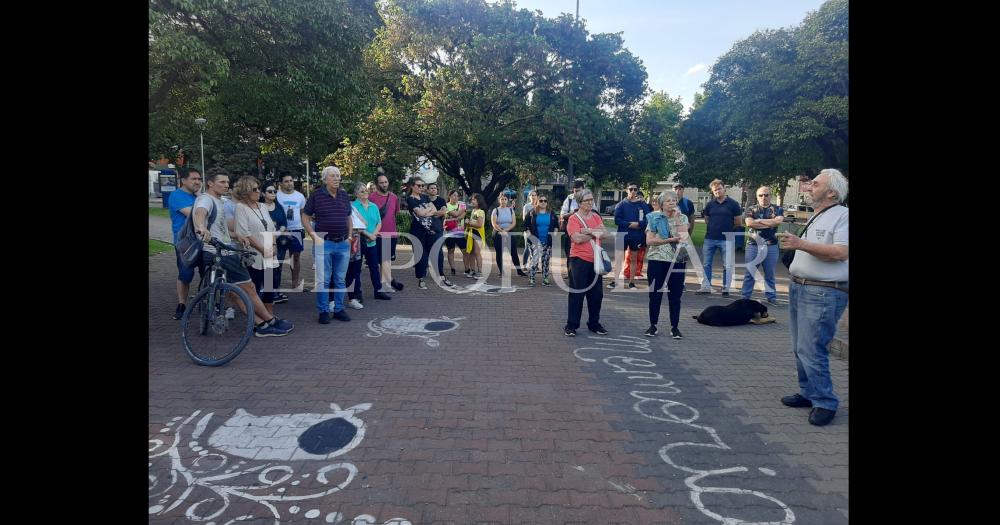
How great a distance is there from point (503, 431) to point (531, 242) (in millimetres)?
7882

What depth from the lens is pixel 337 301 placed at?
25.1 feet

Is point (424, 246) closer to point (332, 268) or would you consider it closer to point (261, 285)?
point (332, 268)

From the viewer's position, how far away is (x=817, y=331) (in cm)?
421

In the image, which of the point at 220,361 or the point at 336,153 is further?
the point at 336,153

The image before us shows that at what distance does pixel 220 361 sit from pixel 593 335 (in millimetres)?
4177

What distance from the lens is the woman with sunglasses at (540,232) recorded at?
11.1 metres

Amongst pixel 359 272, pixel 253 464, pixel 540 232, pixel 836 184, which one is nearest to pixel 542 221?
pixel 540 232

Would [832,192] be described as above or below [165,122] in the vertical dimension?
below

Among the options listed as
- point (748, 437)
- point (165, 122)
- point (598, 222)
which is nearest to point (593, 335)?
point (598, 222)

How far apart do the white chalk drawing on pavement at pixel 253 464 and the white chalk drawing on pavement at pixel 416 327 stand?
252cm

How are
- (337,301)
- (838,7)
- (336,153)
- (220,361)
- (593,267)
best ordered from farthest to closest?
1. (336,153)
2. (838,7)
3. (337,301)
4. (593,267)
5. (220,361)
